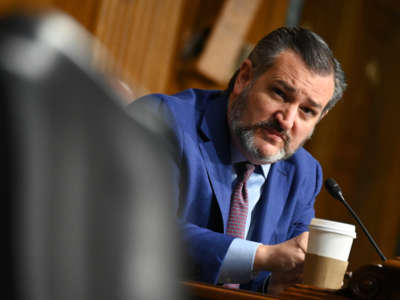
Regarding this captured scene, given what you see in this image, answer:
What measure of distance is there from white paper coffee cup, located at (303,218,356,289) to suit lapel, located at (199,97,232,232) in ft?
1.36

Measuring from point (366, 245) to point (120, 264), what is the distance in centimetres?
487

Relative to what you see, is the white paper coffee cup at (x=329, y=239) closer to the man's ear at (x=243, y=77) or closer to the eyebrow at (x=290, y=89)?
the eyebrow at (x=290, y=89)

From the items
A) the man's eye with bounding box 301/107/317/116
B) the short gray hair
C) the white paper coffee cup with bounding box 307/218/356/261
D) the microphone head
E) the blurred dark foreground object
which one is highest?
the short gray hair

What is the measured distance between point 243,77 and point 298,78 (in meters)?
0.24

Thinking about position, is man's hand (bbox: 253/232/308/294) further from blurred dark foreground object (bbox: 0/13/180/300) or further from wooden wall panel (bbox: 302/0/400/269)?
wooden wall panel (bbox: 302/0/400/269)

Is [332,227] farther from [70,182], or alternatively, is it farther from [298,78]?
[70,182]

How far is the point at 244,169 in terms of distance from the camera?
74.2 inches

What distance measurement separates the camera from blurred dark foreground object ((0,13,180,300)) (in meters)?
0.25

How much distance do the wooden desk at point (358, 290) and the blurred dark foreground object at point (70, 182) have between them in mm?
850

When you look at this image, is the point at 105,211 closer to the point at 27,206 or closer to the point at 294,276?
the point at 27,206

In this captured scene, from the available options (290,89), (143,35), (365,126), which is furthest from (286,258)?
(365,126)

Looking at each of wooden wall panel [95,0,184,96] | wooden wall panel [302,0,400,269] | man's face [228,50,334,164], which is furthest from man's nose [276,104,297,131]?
wooden wall panel [302,0,400,269]

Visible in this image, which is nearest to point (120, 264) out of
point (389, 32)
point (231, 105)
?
point (231, 105)

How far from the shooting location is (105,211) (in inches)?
10.6
